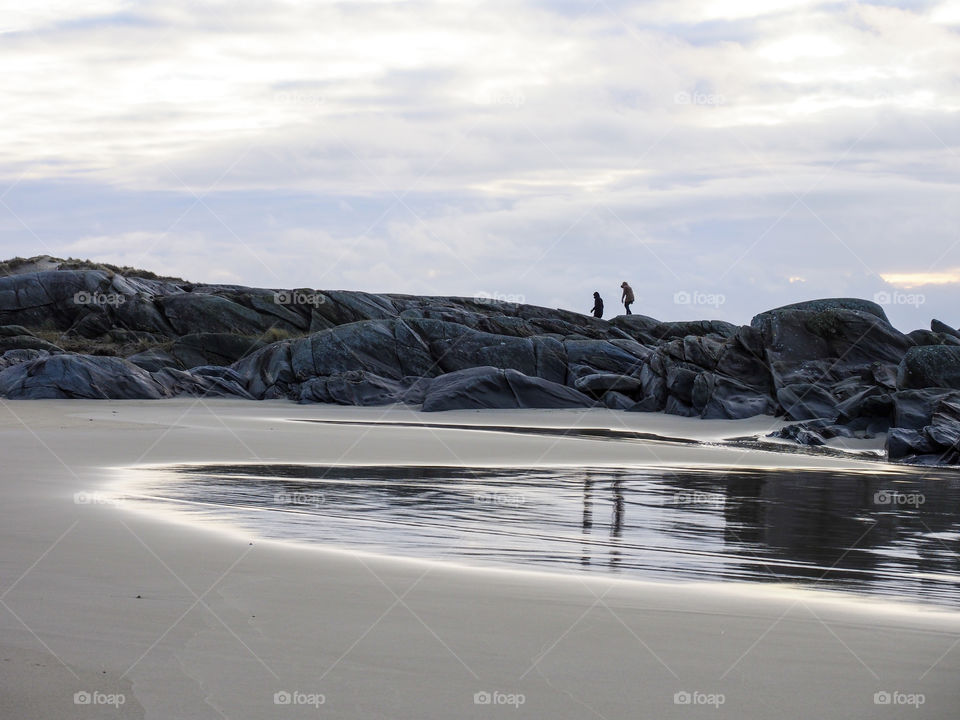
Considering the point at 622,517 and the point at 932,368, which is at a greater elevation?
the point at 932,368

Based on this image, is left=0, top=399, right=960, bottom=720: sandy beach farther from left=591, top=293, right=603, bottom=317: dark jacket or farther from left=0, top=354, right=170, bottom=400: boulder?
left=591, top=293, right=603, bottom=317: dark jacket

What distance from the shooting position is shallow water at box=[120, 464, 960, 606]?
290 inches

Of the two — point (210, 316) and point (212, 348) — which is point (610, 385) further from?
point (210, 316)

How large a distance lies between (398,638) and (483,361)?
2949 cm

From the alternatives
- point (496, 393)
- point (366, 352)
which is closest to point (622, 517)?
point (496, 393)

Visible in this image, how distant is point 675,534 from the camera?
8781mm

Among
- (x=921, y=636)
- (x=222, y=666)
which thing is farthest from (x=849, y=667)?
(x=222, y=666)

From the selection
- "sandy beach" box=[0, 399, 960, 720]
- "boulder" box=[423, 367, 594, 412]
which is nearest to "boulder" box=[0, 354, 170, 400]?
"boulder" box=[423, 367, 594, 412]

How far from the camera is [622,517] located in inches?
381

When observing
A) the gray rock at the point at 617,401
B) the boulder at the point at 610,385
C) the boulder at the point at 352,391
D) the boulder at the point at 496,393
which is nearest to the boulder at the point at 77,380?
the boulder at the point at 352,391

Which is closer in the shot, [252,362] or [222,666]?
[222,666]

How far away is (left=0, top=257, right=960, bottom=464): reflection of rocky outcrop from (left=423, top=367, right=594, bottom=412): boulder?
40mm

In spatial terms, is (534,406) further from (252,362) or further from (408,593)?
(408,593)

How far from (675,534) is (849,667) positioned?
13.6 feet
